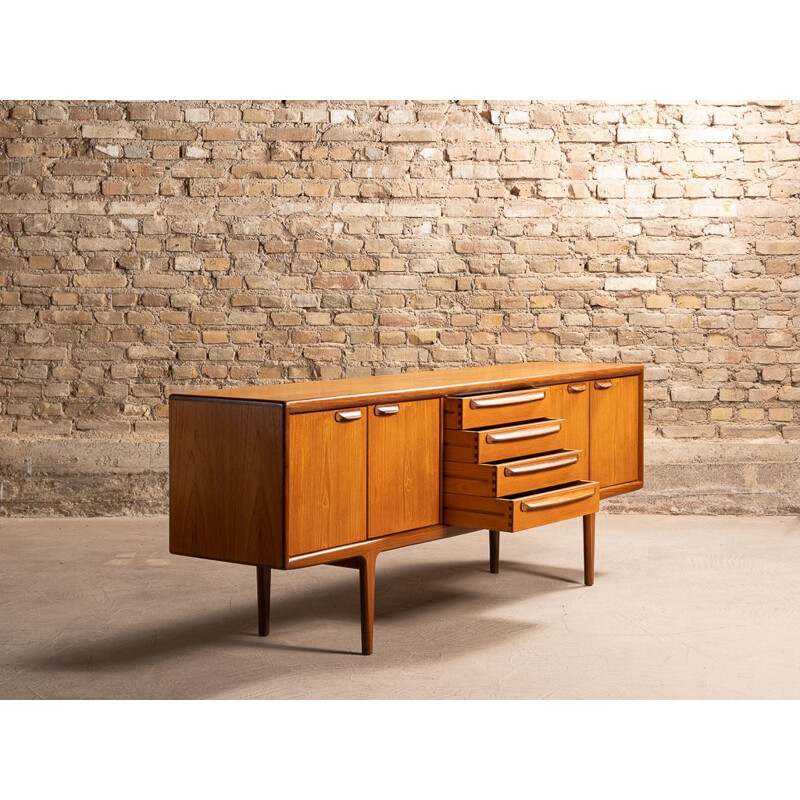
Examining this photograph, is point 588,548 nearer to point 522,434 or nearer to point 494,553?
point 494,553

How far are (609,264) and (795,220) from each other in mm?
1093

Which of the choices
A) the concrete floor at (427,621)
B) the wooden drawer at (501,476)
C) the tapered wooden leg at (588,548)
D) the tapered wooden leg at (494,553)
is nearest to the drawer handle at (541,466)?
the wooden drawer at (501,476)

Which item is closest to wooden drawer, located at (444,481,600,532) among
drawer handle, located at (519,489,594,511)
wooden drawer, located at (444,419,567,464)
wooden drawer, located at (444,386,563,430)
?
drawer handle, located at (519,489,594,511)

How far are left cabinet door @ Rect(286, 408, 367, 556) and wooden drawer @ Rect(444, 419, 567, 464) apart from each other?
47 centimetres

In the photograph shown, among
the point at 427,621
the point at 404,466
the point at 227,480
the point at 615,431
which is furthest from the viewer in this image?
the point at 615,431

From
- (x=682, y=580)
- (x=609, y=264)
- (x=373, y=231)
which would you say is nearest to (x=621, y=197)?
(x=609, y=264)

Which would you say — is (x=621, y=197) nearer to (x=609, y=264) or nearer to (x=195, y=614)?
(x=609, y=264)

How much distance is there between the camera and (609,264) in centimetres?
652

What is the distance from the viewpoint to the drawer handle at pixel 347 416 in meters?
3.64

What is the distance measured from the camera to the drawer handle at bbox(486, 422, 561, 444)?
413cm

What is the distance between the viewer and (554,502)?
4.26m

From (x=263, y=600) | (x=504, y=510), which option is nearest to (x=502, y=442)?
(x=504, y=510)

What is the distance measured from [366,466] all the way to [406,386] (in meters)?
0.42

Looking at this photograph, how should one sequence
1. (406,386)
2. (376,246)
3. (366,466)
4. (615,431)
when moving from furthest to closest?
(376,246) → (615,431) → (406,386) → (366,466)
